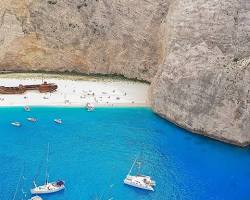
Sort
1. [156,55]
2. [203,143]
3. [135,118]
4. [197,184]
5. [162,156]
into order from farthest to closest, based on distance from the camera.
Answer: [156,55] < [135,118] < [203,143] < [162,156] < [197,184]

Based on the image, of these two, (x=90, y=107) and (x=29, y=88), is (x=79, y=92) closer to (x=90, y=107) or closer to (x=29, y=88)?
(x=90, y=107)

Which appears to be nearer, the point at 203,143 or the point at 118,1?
the point at 203,143

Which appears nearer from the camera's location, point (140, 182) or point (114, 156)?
point (140, 182)

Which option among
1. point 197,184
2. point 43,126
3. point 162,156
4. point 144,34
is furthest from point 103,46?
point 197,184

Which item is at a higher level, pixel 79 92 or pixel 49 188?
pixel 79 92

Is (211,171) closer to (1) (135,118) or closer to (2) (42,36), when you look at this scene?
(1) (135,118)

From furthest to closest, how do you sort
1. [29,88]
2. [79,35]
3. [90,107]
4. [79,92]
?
[79,35]
[79,92]
[29,88]
[90,107]

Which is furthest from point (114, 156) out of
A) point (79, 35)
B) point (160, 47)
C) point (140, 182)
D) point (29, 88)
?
point (79, 35)
